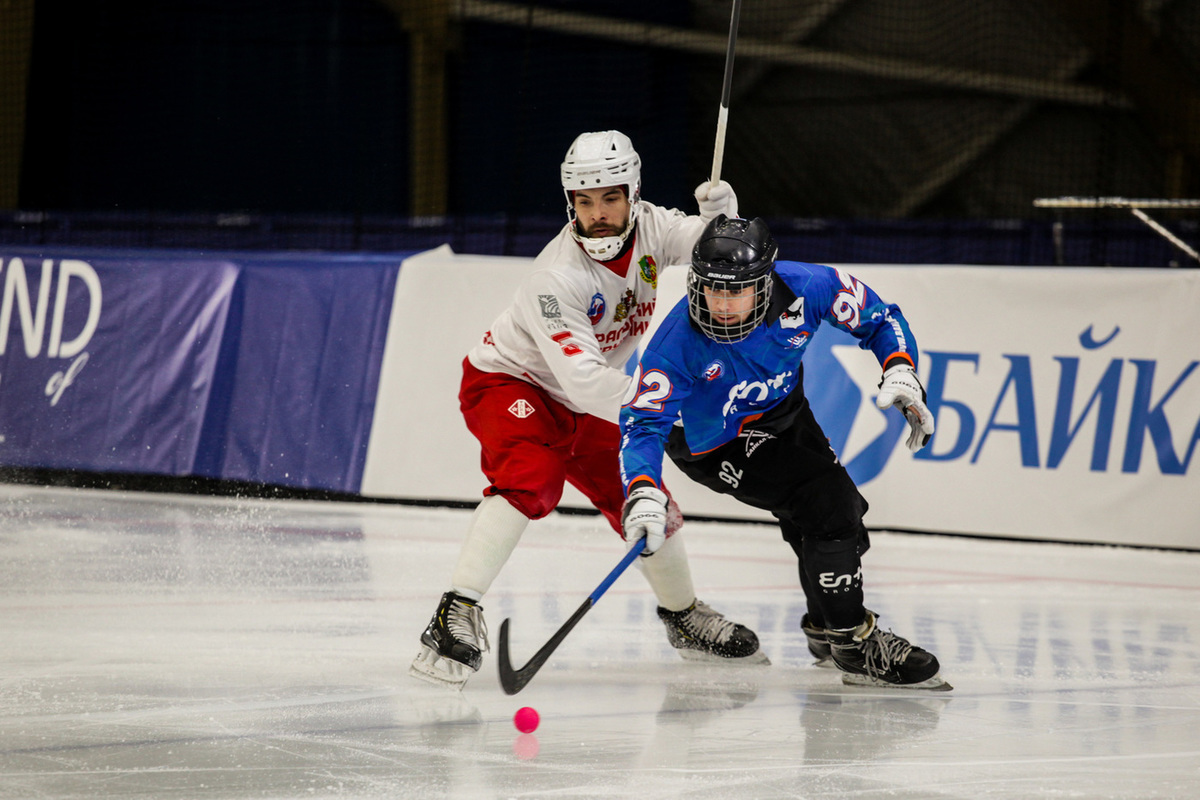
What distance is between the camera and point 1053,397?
564 cm

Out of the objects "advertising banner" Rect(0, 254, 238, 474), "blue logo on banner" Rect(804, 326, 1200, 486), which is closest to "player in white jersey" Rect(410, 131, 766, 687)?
"blue logo on banner" Rect(804, 326, 1200, 486)

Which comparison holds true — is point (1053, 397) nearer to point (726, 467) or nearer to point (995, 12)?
point (726, 467)

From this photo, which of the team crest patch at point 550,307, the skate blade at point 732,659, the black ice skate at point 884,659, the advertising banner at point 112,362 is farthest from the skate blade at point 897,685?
the advertising banner at point 112,362

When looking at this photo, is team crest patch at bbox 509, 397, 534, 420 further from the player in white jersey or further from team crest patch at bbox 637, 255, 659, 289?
team crest patch at bbox 637, 255, 659, 289

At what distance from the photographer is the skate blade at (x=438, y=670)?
3037 mm

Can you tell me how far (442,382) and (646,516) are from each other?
376 centimetres

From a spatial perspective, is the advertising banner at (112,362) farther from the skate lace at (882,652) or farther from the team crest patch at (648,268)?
the skate lace at (882,652)

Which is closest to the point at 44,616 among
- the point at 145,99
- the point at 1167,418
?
the point at 1167,418

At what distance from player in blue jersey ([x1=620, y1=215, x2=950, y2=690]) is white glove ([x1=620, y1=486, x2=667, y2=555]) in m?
0.01

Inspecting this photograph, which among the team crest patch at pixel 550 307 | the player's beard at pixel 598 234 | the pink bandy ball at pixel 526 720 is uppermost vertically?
the player's beard at pixel 598 234

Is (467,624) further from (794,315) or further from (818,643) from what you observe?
(794,315)

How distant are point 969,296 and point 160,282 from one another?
4178 millimetres

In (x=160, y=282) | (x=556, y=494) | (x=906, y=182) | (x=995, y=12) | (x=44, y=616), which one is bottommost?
(x=44, y=616)

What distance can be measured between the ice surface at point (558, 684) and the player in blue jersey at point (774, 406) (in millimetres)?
236
